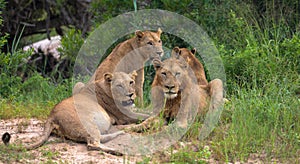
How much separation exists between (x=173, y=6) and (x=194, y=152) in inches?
169

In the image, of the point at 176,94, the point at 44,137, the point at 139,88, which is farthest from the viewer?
the point at 139,88

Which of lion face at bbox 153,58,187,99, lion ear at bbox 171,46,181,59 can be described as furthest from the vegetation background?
lion ear at bbox 171,46,181,59

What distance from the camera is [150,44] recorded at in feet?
26.7

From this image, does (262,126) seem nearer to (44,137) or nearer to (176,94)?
(176,94)

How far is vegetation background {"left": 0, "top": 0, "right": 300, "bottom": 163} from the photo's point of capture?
577 cm

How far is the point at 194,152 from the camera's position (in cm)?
561

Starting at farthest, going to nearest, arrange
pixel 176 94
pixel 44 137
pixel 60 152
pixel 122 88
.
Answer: pixel 122 88, pixel 176 94, pixel 44 137, pixel 60 152

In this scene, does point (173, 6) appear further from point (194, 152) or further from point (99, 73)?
point (194, 152)

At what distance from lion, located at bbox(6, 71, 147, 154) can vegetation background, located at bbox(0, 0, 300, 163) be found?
903 mm

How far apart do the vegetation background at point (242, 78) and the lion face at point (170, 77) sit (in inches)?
19.6

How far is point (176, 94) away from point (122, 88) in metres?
0.70

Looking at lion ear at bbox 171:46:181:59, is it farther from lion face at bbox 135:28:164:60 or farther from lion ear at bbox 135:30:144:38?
lion ear at bbox 135:30:144:38

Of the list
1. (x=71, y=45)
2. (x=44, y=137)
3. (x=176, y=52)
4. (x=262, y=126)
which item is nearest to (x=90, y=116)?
(x=44, y=137)

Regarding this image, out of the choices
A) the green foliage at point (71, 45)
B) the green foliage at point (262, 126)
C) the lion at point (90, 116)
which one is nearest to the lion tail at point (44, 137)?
the lion at point (90, 116)
